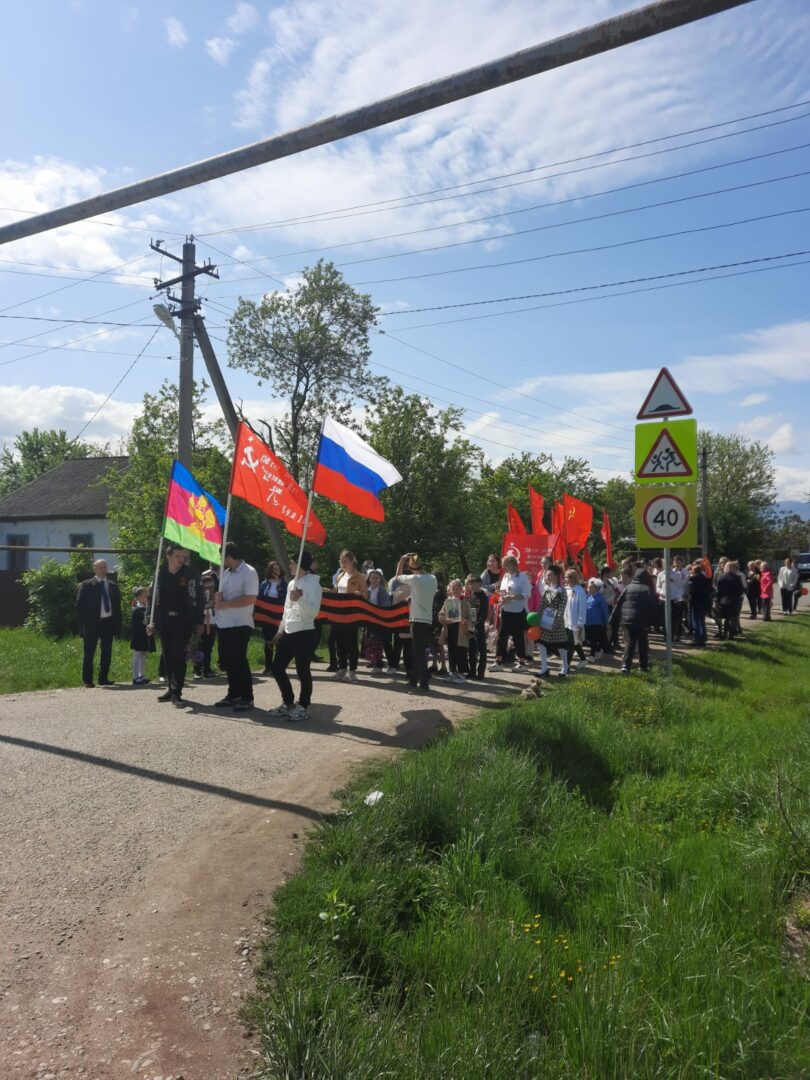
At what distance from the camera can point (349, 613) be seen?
505 inches

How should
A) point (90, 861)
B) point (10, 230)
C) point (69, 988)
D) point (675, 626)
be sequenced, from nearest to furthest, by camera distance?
point (69, 988)
point (90, 861)
point (10, 230)
point (675, 626)

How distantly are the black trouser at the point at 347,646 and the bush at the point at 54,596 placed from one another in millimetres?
8321

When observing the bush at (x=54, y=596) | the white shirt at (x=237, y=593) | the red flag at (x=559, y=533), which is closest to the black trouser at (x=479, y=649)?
the white shirt at (x=237, y=593)

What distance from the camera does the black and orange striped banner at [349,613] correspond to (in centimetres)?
1276

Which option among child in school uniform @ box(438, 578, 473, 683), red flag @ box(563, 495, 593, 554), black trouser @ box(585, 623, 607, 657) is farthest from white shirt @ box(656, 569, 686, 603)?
child in school uniform @ box(438, 578, 473, 683)

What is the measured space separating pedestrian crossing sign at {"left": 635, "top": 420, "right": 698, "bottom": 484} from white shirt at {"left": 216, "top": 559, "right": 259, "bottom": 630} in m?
4.47

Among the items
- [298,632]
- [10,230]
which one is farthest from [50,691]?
[10,230]

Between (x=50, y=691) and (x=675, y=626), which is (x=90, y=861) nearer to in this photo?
(x=50, y=691)

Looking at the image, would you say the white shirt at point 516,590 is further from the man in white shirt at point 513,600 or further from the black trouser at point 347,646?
the black trouser at point 347,646

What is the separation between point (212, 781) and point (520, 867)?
269 cm

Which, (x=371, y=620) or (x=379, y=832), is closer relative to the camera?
(x=379, y=832)

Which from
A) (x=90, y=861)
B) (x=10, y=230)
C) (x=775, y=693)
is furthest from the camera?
(x=775, y=693)

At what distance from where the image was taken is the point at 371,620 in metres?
13.0

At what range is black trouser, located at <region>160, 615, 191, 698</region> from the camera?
421 inches
